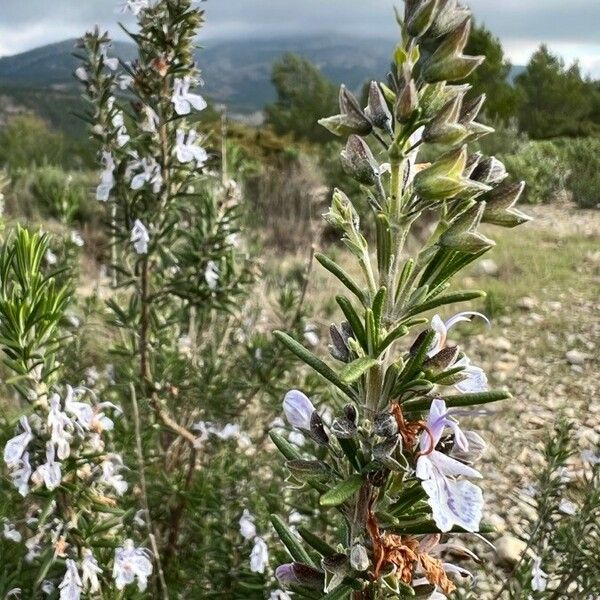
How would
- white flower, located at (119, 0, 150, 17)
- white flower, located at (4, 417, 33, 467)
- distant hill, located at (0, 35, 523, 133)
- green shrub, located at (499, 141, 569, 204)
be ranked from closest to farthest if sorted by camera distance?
white flower, located at (4, 417, 33, 467)
white flower, located at (119, 0, 150, 17)
green shrub, located at (499, 141, 569, 204)
distant hill, located at (0, 35, 523, 133)

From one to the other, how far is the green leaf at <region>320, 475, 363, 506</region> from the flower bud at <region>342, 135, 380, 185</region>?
33 centimetres

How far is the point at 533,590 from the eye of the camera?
1542mm

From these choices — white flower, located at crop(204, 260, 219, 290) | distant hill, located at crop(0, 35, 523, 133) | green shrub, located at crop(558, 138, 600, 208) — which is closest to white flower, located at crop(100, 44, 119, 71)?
white flower, located at crop(204, 260, 219, 290)

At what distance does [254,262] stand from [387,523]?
156 cm

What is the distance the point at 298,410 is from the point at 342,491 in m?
0.13

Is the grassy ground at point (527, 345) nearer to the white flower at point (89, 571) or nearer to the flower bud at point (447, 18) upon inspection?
the white flower at point (89, 571)

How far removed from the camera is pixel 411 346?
0.72 m

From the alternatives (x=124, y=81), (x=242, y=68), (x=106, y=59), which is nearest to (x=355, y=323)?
(x=124, y=81)

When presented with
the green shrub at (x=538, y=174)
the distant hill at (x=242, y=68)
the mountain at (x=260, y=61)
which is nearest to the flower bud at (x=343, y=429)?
the green shrub at (x=538, y=174)

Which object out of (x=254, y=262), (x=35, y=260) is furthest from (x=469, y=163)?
(x=254, y=262)

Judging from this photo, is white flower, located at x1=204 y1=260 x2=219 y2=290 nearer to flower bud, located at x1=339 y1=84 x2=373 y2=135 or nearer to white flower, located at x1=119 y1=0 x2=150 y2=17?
white flower, located at x1=119 y1=0 x2=150 y2=17

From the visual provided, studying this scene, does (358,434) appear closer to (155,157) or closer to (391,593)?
(391,593)

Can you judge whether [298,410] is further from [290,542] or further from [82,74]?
[82,74]

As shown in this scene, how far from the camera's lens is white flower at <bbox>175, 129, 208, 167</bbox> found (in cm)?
173
